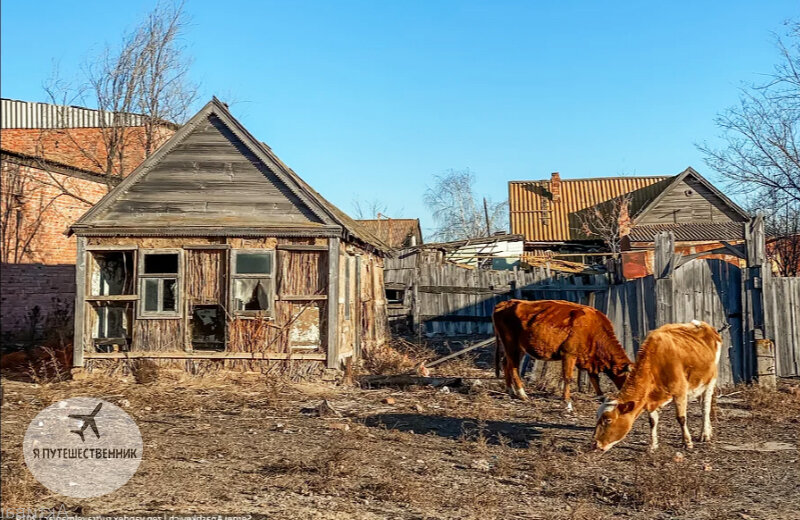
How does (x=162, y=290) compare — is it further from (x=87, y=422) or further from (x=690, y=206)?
(x=690, y=206)

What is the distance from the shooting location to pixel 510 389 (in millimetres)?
13273

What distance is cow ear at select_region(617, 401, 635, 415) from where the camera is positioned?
850cm

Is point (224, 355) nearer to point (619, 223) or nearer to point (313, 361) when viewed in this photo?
point (313, 361)

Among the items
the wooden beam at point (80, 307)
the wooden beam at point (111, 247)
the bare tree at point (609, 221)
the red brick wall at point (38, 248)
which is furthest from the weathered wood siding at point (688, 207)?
the wooden beam at point (80, 307)

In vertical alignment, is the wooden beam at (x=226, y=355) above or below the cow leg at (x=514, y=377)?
above

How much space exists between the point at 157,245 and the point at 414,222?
3584cm

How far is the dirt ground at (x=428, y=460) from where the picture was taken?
22.1 ft

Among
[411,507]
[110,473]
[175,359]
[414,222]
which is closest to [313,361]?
[175,359]

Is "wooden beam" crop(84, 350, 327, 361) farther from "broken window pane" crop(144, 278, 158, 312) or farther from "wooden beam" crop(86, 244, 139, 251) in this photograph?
"wooden beam" crop(86, 244, 139, 251)

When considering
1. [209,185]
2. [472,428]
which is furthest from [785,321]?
[209,185]

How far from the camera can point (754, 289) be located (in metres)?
13.3

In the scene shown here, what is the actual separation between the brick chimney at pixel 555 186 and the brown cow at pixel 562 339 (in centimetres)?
3190

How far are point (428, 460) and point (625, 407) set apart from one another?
236 centimetres

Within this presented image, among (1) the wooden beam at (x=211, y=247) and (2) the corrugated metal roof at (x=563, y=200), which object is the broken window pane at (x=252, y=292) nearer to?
(1) the wooden beam at (x=211, y=247)
